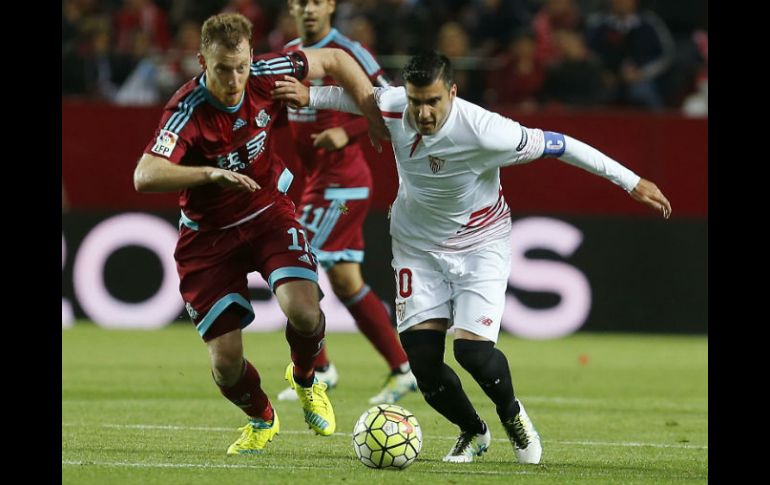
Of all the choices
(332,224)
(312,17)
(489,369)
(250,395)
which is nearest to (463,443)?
(489,369)

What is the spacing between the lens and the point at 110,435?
7801 millimetres

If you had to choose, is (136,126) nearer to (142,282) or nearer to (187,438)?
(142,282)

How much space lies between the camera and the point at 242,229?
7285 mm

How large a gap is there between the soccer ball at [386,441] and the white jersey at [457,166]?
0.98 metres

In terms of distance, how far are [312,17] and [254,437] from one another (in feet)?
12.0

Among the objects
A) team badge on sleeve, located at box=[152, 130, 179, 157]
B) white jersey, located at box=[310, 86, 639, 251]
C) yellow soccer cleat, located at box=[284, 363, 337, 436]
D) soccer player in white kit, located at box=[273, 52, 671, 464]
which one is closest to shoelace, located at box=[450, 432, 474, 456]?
soccer player in white kit, located at box=[273, 52, 671, 464]

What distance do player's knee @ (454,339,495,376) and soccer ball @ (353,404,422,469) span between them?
0.42 m

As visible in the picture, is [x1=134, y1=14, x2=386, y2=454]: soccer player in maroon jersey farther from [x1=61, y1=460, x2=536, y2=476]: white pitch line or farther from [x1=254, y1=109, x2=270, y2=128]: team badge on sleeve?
[x1=61, y1=460, x2=536, y2=476]: white pitch line

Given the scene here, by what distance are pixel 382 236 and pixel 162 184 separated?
26.2 ft

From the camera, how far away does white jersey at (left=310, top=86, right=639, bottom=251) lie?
6797 millimetres

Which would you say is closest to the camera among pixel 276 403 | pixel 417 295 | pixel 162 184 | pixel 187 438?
pixel 162 184

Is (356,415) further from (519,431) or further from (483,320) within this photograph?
(483,320)
